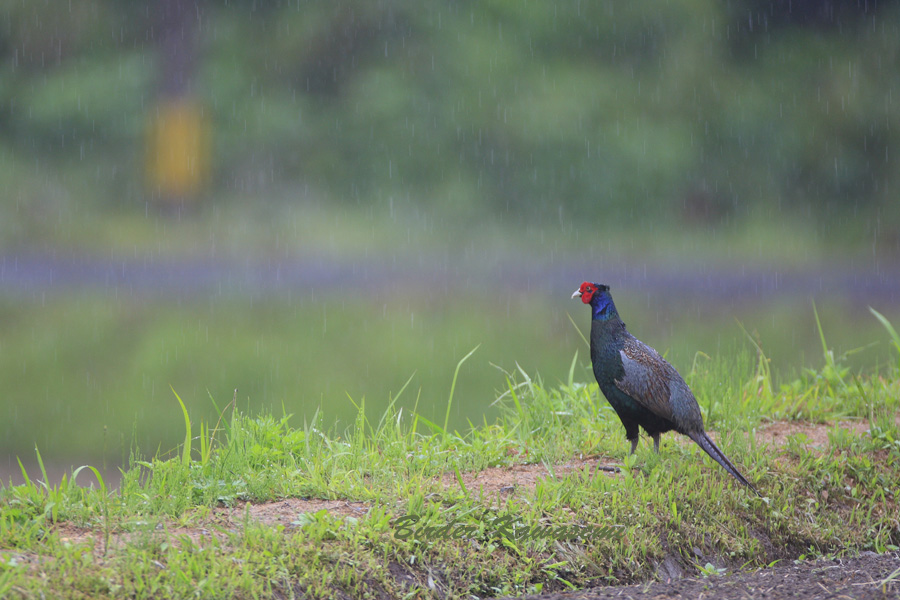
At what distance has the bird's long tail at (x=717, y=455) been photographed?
3.84 meters

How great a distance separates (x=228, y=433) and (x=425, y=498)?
0.93 meters

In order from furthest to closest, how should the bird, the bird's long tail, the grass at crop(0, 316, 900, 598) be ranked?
the bird
the bird's long tail
the grass at crop(0, 316, 900, 598)

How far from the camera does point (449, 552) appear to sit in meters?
3.24

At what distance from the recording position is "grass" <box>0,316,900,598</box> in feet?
9.70

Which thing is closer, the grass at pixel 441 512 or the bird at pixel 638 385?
the grass at pixel 441 512

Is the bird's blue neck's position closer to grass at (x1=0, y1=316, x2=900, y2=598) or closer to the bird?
the bird


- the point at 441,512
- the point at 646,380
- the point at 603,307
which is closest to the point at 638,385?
the point at 646,380

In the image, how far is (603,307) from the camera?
4.14 meters

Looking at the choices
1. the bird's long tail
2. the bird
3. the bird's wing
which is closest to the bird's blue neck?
the bird

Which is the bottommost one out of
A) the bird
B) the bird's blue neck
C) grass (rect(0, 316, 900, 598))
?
grass (rect(0, 316, 900, 598))

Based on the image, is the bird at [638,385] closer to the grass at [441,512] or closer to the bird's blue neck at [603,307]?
the bird's blue neck at [603,307]

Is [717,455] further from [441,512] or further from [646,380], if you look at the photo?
[441,512]

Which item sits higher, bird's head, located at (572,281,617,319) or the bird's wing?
bird's head, located at (572,281,617,319)

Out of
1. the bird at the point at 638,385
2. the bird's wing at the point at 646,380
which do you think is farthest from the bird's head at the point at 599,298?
the bird's wing at the point at 646,380
